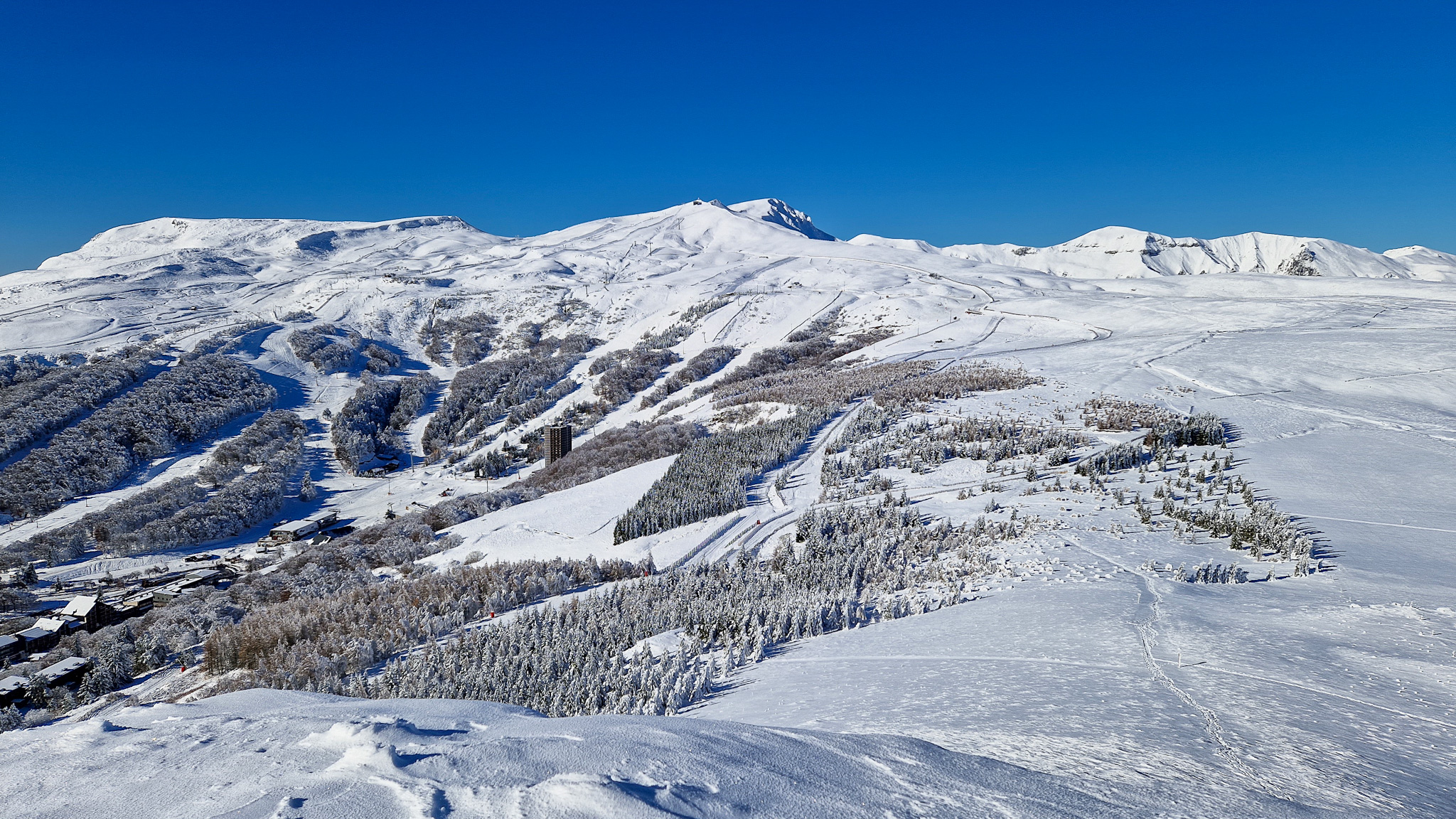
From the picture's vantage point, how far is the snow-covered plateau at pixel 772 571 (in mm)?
3883

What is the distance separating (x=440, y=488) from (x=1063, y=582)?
3498cm

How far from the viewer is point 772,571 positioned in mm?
14469

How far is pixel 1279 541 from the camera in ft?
37.8

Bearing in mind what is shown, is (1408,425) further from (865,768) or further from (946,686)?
(865,768)

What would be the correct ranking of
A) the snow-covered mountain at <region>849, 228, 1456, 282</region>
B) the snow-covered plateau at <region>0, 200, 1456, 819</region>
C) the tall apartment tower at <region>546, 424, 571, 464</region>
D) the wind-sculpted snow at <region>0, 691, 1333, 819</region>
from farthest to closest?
the snow-covered mountain at <region>849, 228, 1456, 282</region>
the tall apartment tower at <region>546, 424, 571, 464</region>
the snow-covered plateau at <region>0, 200, 1456, 819</region>
the wind-sculpted snow at <region>0, 691, 1333, 819</region>

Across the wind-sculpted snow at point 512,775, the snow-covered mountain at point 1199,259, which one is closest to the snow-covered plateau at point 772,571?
the wind-sculpted snow at point 512,775

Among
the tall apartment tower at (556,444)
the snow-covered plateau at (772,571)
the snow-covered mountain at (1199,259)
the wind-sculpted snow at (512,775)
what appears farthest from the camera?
the snow-covered mountain at (1199,259)

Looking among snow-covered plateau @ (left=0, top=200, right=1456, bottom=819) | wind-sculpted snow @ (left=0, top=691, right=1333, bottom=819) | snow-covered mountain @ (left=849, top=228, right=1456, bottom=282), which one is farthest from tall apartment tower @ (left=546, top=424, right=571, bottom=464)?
snow-covered mountain @ (left=849, top=228, right=1456, bottom=282)

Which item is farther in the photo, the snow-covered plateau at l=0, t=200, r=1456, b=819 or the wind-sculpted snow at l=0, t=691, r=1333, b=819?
the snow-covered plateau at l=0, t=200, r=1456, b=819

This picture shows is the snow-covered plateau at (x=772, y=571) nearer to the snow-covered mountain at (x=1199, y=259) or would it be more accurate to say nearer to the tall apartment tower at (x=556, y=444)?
the tall apartment tower at (x=556, y=444)

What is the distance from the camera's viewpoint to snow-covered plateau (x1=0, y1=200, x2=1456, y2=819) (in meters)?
3.88

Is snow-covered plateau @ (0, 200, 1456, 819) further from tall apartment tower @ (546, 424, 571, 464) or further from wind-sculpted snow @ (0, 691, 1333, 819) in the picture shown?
tall apartment tower @ (546, 424, 571, 464)

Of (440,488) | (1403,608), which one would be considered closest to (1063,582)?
(1403,608)

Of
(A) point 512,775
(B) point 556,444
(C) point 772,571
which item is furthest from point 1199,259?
(A) point 512,775
